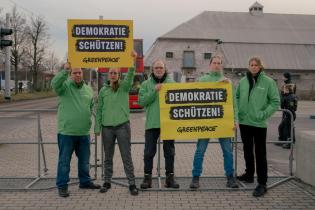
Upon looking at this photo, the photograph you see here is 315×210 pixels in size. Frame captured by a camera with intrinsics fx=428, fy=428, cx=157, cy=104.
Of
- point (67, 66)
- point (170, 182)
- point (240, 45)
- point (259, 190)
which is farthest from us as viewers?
point (240, 45)

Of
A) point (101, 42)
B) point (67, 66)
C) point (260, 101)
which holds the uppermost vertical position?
point (101, 42)

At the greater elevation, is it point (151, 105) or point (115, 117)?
point (151, 105)

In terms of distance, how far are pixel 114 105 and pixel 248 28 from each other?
60.8 metres

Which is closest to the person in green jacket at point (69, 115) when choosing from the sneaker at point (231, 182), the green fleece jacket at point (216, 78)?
the green fleece jacket at point (216, 78)

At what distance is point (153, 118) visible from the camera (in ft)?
22.5

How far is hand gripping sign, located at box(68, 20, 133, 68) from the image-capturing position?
23.0 ft

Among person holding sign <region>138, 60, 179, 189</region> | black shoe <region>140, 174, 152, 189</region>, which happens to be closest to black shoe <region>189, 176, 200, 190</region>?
person holding sign <region>138, 60, 179, 189</region>

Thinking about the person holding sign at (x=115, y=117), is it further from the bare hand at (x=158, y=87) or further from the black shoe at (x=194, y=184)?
the black shoe at (x=194, y=184)

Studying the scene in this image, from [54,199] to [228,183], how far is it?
2788mm

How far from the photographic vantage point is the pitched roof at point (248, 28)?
60969mm

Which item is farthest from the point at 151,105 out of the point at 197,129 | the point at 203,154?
the point at 203,154

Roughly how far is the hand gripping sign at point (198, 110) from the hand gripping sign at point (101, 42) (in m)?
0.95

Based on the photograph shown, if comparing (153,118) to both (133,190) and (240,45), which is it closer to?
(133,190)

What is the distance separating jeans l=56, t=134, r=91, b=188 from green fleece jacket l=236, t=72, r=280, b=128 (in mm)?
2622
